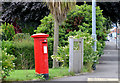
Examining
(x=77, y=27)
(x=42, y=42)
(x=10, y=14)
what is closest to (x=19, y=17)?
(x=10, y=14)

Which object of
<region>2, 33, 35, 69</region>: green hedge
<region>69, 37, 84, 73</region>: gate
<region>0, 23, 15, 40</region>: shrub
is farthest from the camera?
<region>0, 23, 15, 40</region>: shrub

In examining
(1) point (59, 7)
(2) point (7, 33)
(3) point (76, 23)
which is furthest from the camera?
(2) point (7, 33)

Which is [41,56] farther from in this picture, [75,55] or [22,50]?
[22,50]

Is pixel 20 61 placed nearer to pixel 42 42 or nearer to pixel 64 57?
pixel 64 57

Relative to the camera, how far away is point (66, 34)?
16953 millimetres

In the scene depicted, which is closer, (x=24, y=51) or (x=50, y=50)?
(x=24, y=51)

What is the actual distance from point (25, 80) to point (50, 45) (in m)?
7.34

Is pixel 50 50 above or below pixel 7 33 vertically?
below

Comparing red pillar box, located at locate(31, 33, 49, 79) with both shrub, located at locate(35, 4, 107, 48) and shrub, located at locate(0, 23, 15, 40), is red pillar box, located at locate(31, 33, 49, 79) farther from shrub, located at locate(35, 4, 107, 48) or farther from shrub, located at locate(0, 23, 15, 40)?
shrub, located at locate(0, 23, 15, 40)

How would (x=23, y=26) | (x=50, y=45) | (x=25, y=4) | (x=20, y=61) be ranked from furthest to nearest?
A: (x=23, y=26) → (x=25, y=4) → (x=50, y=45) → (x=20, y=61)

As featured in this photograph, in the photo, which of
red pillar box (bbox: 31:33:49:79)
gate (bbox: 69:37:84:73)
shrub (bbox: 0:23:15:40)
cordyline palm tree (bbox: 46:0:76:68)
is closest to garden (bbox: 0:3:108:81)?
shrub (bbox: 0:23:15:40)

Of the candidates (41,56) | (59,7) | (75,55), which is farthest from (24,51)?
(41,56)

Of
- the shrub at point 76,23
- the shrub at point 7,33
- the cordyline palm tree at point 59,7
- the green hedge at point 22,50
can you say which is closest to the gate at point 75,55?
the cordyline palm tree at point 59,7

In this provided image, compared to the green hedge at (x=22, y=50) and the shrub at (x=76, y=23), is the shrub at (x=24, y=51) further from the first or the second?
the shrub at (x=76, y=23)
